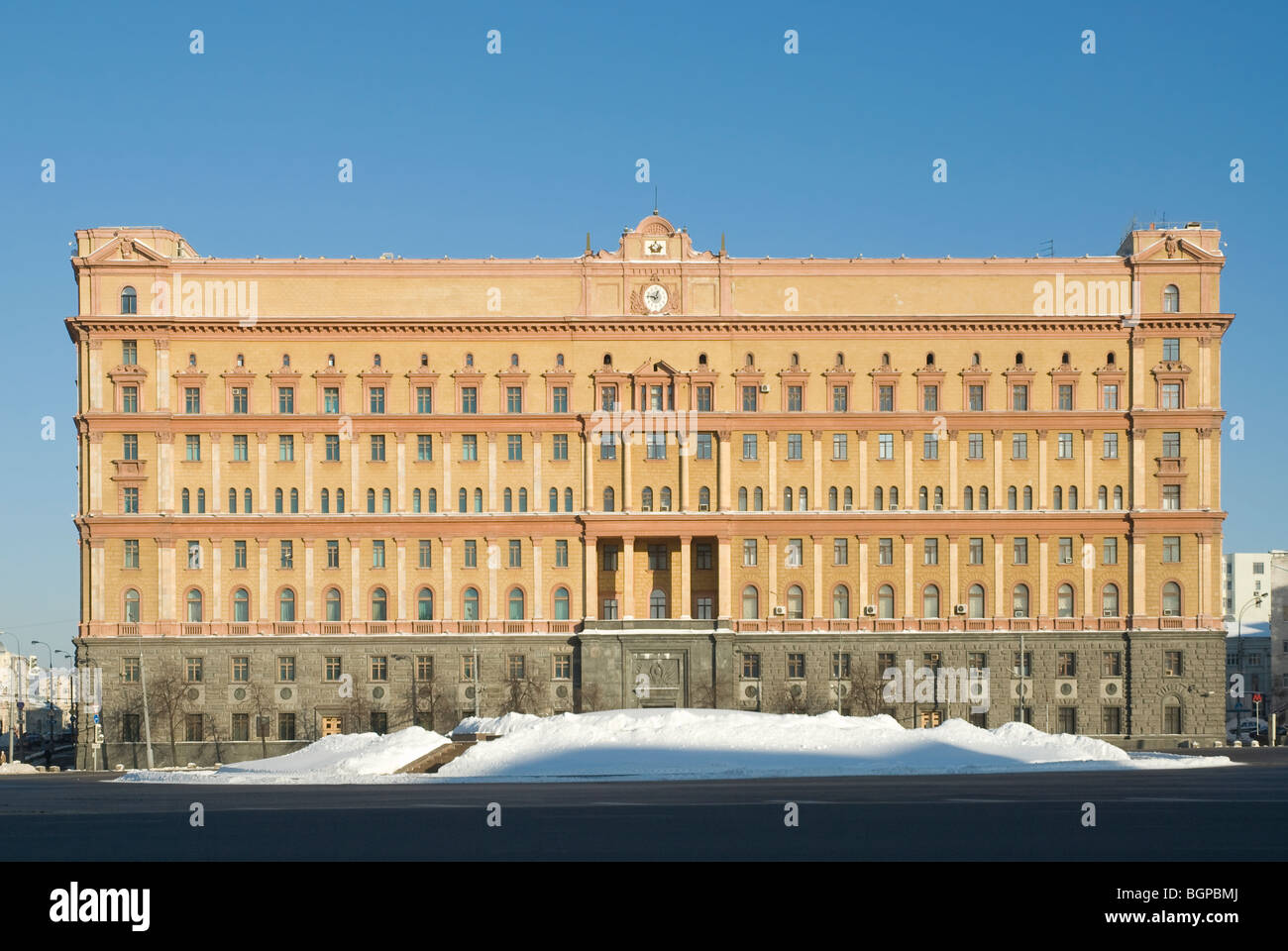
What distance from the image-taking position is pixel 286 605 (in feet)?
342

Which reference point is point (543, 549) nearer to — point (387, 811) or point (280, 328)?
point (280, 328)

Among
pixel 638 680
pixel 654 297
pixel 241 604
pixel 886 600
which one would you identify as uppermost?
pixel 654 297

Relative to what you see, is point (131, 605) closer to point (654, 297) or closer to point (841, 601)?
point (654, 297)

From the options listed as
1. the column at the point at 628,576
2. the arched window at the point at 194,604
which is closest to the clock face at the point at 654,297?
the column at the point at 628,576

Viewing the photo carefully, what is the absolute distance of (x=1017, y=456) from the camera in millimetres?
105062

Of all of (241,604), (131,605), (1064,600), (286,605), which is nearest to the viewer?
(131,605)

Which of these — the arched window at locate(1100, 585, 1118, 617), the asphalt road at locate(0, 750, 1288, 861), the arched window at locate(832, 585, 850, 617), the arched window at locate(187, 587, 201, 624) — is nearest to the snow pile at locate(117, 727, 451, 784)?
the asphalt road at locate(0, 750, 1288, 861)

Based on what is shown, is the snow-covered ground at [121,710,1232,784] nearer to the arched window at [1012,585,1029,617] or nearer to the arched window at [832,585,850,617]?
the arched window at [832,585,850,617]

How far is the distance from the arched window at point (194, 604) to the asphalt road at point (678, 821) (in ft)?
144

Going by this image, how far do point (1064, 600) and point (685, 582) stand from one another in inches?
1007

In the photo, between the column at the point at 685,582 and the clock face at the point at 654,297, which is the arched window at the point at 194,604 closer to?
the column at the point at 685,582

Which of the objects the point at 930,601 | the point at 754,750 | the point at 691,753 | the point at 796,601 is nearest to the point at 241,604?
the point at 796,601

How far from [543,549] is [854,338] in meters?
25.2

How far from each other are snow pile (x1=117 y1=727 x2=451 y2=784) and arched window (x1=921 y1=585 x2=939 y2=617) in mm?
39208
